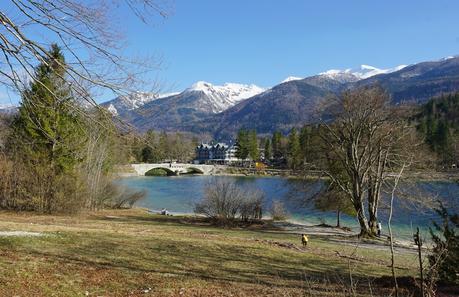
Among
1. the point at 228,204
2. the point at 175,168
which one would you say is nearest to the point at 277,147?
the point at 175,168

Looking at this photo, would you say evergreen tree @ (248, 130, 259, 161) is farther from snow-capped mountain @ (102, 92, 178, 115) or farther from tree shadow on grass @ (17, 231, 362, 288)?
snow-capped mountain @ (102, 92, 178, 115)

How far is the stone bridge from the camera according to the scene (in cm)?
9871

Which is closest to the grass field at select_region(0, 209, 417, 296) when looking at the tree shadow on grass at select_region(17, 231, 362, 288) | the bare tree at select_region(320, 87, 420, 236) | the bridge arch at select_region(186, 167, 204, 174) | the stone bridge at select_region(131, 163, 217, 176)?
the tree shadow on grass at select_region(17, 231, 362, 288)

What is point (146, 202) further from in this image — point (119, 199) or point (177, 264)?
point (177, 264)

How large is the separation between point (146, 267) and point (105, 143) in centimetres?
2570

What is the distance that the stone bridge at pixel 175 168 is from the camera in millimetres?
98706

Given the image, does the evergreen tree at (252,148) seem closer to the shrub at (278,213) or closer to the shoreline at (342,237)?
the shrub at (278,213)

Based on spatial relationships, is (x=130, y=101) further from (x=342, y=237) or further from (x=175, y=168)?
(x=175, y=168)

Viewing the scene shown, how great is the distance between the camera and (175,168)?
10881cm

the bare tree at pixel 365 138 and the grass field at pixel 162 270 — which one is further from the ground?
the bare tree at pixel 365 138

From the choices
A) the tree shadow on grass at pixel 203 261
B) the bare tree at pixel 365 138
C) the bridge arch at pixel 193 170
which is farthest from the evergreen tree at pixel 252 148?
the tree shadow on grass at pixel 203 261

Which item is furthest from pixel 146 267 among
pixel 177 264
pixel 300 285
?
pixel 300 285

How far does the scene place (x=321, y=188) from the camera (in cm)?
2803

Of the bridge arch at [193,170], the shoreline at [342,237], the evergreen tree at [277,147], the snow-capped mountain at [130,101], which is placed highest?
the evergreen tree at [277,147]
